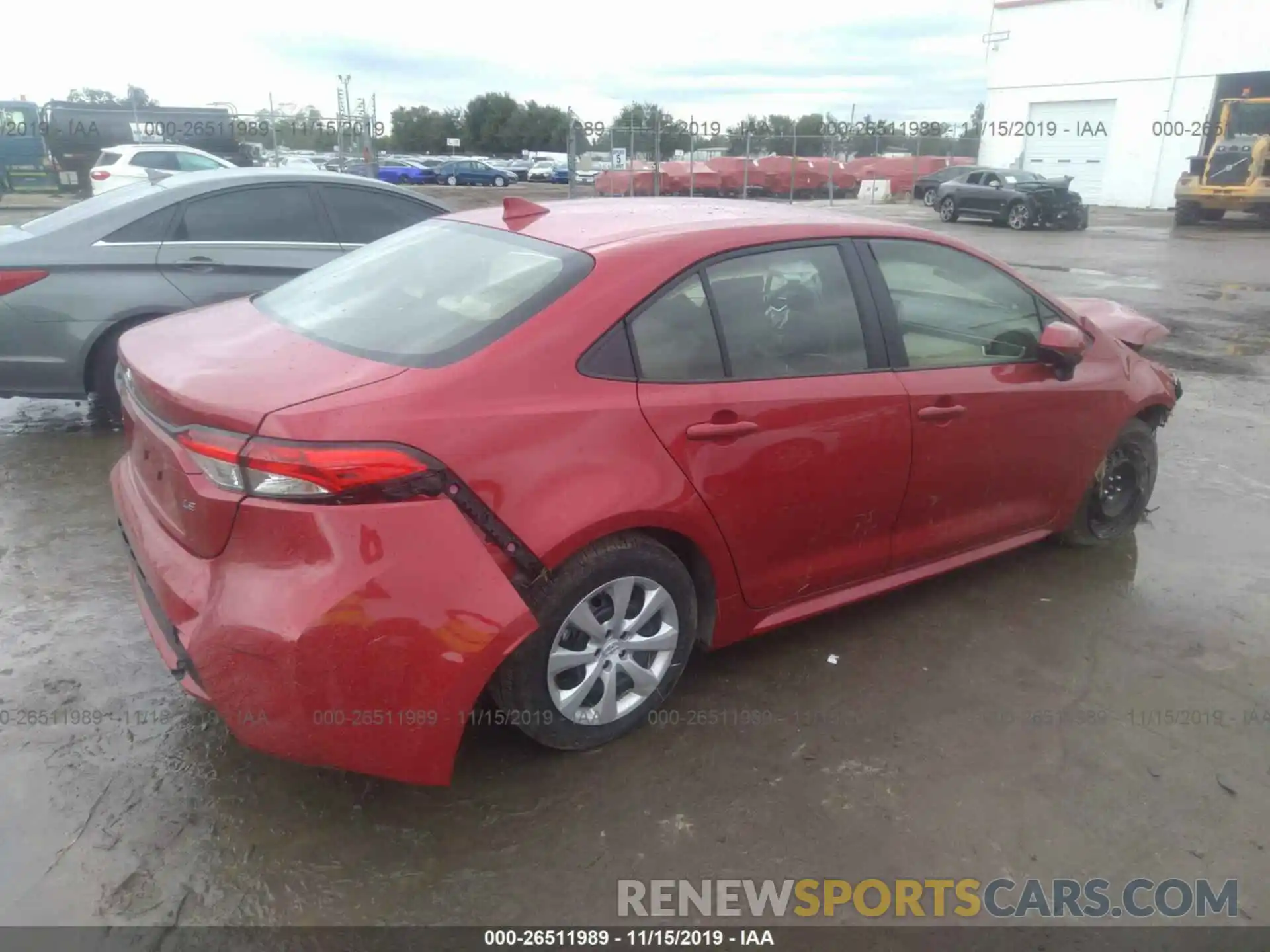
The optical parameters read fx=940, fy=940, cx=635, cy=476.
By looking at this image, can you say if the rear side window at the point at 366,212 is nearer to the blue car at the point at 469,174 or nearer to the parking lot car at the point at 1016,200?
the parking lot car at the point at 1016,200

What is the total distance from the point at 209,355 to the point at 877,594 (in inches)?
95.6

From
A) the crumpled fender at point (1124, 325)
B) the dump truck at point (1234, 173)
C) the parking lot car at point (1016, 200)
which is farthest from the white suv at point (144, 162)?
the dump truck at point (1234, 173)

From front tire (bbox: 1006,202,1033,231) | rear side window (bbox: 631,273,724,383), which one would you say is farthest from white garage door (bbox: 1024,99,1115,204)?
rear side window (bbox: 631,273,724,383)

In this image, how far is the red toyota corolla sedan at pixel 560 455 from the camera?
230 cm

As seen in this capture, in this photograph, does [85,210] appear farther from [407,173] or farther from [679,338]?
[407,173]

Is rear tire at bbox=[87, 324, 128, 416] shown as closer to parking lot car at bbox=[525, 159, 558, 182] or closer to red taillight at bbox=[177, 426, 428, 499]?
red taillight at bbox=[177, 426, 428, 499]

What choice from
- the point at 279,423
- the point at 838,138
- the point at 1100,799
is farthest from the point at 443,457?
A: the point at 838,138

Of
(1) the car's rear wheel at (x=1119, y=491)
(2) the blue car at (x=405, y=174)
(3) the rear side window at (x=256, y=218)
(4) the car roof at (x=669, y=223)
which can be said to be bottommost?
(1) the car's rear wheel at (x=1119, y=491)

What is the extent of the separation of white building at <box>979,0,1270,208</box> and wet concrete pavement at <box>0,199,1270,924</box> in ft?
110

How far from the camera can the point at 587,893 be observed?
2.40 m

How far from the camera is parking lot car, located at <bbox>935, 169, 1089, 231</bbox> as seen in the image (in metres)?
22.8

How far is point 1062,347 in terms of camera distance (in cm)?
361

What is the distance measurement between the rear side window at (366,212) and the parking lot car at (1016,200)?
67.1ft

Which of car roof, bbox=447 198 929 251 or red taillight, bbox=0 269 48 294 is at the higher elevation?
car roof, bbox=447 198 929 251
